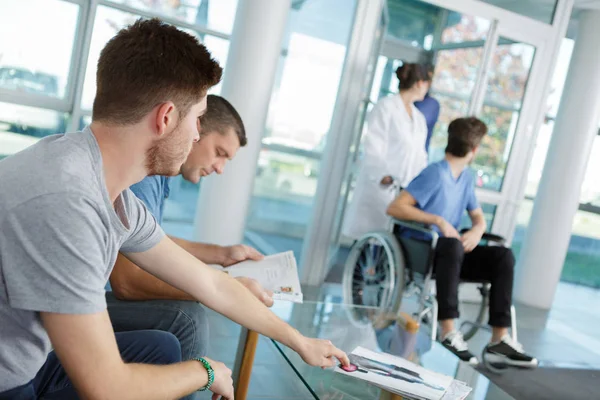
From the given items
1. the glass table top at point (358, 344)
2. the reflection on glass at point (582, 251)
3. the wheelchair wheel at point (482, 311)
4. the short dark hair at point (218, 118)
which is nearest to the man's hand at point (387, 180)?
the wheelchair wheel at point (482, 311)

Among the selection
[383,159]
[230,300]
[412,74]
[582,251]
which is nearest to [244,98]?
[383,159]

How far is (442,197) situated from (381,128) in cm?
63

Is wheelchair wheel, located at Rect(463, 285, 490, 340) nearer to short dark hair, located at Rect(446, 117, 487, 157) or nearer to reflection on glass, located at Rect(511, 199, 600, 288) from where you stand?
short dark hair, located at Rect(446, 117, 487, 157)

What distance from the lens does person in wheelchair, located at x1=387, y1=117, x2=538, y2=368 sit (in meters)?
2.65

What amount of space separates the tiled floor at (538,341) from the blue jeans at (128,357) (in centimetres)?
54

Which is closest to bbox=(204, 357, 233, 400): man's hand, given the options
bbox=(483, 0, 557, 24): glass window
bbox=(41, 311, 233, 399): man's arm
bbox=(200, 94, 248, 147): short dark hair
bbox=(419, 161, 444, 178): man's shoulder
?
bbox=(41, 311, 233, 399): man's arm

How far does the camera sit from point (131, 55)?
0.90 metres

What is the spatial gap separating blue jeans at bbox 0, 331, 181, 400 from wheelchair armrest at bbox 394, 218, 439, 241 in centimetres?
164

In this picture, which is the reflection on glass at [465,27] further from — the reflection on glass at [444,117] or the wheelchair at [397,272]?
the wheelchair at [397,272]

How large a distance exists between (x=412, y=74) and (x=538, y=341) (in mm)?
1728

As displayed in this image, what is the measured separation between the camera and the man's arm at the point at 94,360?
2.66ft

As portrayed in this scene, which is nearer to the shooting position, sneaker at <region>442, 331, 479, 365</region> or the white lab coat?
sneaker at <region>442, 331, 479, 365</region>

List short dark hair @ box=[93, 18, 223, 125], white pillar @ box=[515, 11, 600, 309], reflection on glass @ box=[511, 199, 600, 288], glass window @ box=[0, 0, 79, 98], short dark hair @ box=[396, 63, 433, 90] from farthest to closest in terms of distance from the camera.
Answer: reflection on glass @ box=[511, 199, 600, 288], white pillar @ box=[515, 11, 600, 309], glass window @ box=[0, 0, 79, 98], short dark hair @ box=[396, 63, 433, 90], short dark hair @ box=[93, 18, 223, 125]

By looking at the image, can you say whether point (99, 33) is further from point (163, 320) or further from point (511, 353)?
point (511, 353)
